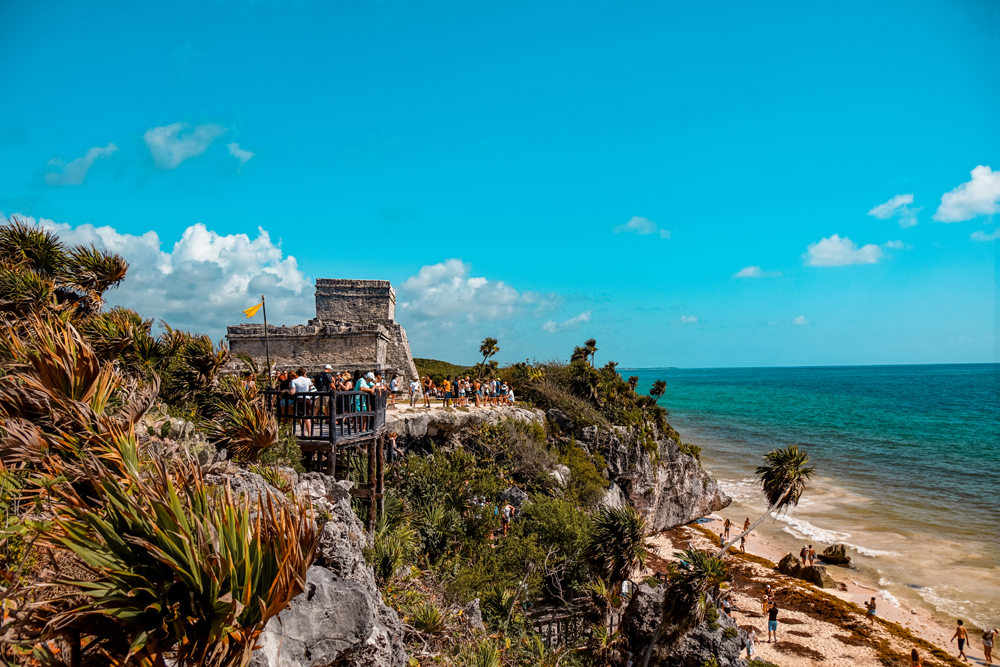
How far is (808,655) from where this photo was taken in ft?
50.5

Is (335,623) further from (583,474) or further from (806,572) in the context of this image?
Result: (806,572)

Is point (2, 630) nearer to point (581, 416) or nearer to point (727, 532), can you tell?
point (581, 416)

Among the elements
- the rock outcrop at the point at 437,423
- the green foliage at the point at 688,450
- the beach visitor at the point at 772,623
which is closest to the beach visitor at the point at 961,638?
the beach visitor at the point at 772,623

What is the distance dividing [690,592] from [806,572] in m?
12.2

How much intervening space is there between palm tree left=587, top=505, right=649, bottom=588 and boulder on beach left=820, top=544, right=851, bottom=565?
13.9 m

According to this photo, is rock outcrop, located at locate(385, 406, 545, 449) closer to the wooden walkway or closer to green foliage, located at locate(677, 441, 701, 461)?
the wooden walkway

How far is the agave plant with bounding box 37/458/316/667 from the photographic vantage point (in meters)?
2.94

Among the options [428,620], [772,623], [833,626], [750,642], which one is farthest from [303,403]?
[833,626]

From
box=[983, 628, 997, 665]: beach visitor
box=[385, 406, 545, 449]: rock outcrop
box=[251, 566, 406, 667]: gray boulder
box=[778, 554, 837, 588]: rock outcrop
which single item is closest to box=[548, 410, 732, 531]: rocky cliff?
box=[385, 406, 545, 449]: rock outcrop

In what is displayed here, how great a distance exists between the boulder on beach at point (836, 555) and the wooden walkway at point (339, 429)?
2101 centimetres

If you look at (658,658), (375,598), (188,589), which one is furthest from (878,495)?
(188,589)

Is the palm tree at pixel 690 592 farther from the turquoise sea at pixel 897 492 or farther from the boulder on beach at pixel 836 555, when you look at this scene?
the boulder on beach at pixel 836 555

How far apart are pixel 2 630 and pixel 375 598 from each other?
457 cm

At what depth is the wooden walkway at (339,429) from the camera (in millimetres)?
9883
